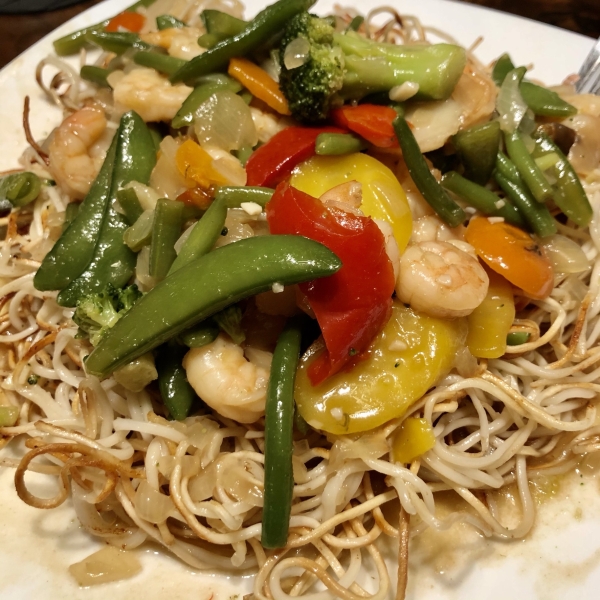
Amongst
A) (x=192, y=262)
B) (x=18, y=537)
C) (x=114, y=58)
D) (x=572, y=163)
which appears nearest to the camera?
(x=192, y=262)

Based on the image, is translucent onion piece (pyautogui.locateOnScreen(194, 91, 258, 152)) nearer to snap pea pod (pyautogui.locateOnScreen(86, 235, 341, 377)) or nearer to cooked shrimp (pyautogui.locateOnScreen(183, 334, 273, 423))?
snap pea pod (pyautogui.locateOnScreen(86, 235, 341, 377))

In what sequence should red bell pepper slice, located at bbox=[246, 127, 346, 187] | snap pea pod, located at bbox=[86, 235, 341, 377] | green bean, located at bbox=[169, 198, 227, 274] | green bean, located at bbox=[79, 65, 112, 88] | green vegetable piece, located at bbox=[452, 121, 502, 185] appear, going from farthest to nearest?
green bean, located at bbox=[79, 65, 112, 88] < green vegetable piece, located at bbox=[452, 121, 502, 185] < red bell pepper slice, located at bbox=[246, 127, 346, 187] < green bean, located at bbox=[169, 198, 227, 274] < snap pea pod, located at bbox=[86, 235, 341, 377]

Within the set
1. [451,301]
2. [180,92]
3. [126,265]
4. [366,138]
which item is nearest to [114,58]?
[180,92]

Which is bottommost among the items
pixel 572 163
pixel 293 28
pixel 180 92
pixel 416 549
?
pixel 416 549

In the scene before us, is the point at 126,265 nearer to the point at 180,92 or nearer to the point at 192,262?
the point at 192,262

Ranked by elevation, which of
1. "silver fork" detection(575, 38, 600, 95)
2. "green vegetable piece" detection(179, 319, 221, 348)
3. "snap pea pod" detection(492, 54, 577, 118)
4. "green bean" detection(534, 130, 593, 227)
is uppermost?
"silver fork" detection(575, 38, 600, 95)

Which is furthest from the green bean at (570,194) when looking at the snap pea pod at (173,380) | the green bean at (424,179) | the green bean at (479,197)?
the snap pea pod at (173,380)

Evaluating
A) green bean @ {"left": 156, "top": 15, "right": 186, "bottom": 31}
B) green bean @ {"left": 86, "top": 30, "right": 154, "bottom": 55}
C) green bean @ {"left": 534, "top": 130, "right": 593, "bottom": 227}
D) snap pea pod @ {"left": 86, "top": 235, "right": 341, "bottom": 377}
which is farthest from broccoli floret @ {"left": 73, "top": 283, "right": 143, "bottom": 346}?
green bean @ {"left": 534, "top": 130, "right": 593, "bottom": 227}
